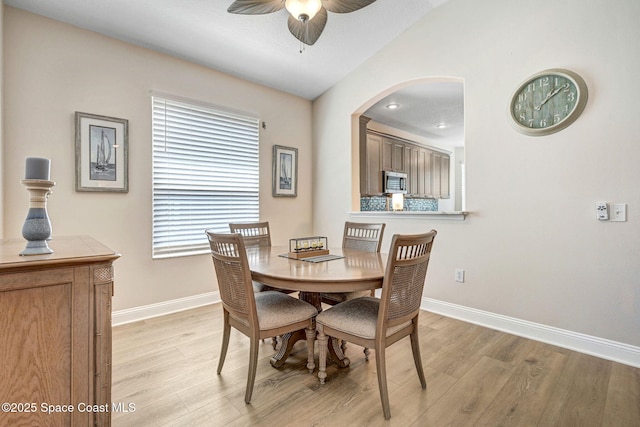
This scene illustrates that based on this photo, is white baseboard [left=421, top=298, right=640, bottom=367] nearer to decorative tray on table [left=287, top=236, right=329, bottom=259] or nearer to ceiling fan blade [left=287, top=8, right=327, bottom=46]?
decorative tray on table [left=287, top=236, right=329, bottom=259]

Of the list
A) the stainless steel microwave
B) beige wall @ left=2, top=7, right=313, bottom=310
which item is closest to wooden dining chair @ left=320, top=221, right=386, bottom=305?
beige wall @ left=2, top=7, right=313, bottom=310

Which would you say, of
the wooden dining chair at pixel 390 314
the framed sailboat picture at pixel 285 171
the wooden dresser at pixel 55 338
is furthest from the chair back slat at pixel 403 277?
the framed sailboat picture at pixel 285 171

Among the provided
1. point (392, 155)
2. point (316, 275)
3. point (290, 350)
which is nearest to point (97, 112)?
point (316, 275)

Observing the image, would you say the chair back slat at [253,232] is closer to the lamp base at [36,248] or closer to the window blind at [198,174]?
the window blind at [198,174]

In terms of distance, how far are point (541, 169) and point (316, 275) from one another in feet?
7.14

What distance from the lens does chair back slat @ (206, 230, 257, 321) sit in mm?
1614

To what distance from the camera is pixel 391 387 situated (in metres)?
1.83

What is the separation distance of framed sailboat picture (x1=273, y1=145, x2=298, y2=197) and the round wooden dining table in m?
1.70

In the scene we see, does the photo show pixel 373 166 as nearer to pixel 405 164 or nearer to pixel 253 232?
pixel 405 164

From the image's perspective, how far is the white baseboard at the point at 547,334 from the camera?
2.12 metres

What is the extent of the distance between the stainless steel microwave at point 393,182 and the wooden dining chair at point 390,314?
10.9ft

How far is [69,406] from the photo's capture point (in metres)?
1.09

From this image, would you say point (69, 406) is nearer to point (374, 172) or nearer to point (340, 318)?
point (340, 318)

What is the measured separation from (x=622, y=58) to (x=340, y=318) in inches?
107
